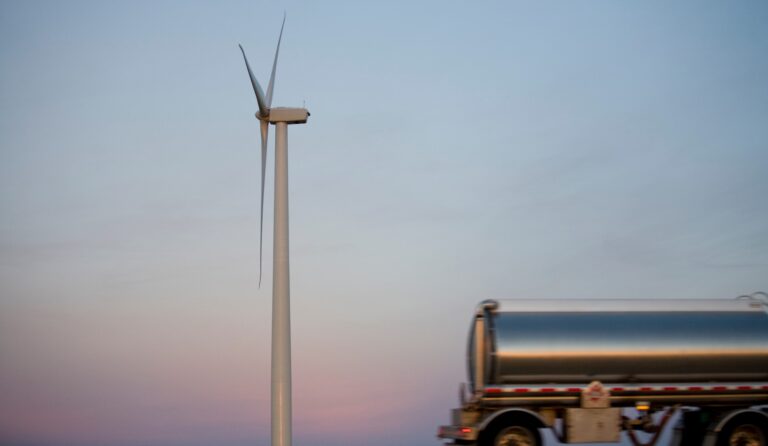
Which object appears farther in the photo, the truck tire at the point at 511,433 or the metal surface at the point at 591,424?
the metal surface at the point at 591,424

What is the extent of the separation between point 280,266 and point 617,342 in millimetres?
11387

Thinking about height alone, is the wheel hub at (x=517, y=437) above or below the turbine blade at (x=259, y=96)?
below

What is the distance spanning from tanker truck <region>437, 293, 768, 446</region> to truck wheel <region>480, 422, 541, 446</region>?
0.02 metres

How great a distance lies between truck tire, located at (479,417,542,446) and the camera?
64.4 feet

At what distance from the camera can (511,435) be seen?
19719mm

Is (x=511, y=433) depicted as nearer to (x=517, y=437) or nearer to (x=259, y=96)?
(x=517, y=437)

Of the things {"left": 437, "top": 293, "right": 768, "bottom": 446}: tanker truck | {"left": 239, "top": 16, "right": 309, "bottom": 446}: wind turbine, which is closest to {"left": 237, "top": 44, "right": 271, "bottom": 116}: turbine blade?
{"left": 239, "top": 16, "right": 309, "bottom": 446}: wind turbine

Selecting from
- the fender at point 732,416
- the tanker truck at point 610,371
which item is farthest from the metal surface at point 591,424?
the fender at point 732,416

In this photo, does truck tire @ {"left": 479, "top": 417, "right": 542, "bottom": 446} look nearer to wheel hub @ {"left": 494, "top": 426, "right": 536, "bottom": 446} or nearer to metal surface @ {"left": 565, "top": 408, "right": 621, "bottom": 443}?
wheel hub @ {"left": 494, "top": 426, "right": 536, "bottom": 446}

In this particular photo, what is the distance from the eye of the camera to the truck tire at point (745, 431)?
20656mm

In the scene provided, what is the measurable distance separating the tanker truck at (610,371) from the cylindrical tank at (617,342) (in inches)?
0.8

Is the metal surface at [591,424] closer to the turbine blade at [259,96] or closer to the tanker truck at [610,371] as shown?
the tanker truck at [610,371]

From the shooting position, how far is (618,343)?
19953 millimetres

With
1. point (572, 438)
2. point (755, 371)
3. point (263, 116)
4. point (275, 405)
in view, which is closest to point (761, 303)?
point (755, 371)
